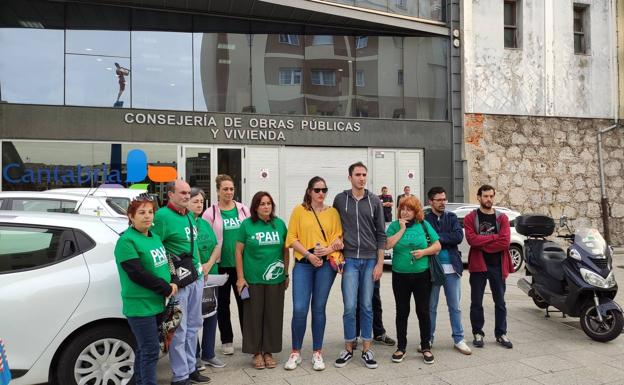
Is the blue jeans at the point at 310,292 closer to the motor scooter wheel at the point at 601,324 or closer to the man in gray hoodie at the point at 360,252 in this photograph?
the man in gray hoodie at the point at 360,252

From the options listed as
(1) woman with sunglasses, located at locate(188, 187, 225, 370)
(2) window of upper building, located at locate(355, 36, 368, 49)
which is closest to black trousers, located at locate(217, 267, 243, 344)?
(1) woman with sunglasses, located at locate(188, 187, 225, 370)

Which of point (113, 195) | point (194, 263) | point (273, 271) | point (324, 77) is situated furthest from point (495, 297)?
point (324, 77)

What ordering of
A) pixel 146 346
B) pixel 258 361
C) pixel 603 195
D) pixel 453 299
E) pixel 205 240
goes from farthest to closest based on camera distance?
pixel 603 195 < pixel 453 299 < pixel 258 361 < pixel 205 240 < pixel 146 346

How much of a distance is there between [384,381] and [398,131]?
1420 cm

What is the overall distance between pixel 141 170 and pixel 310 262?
1179 centimetres

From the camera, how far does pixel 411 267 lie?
5.28 m

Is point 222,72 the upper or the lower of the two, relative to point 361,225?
upper

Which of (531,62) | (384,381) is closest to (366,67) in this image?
(531,62)

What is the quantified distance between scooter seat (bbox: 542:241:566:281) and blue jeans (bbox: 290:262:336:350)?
10.8ft

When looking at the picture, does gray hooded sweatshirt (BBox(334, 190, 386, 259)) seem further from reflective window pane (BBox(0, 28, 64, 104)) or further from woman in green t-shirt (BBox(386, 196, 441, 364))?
reflective window pane (BBox(0, 28, 64, 104))

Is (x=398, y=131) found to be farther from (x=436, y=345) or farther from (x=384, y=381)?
(x=384, y=381)

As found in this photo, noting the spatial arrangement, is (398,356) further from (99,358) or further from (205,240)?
(99,358)

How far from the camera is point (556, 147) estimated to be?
1908 centimetres

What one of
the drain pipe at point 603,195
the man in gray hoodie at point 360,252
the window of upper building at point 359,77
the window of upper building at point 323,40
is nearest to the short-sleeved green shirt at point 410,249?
the man in gray hoodie at point 360,252
